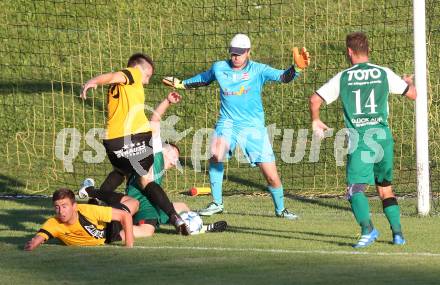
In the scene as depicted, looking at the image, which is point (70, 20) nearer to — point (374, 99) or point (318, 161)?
point (318, 161)

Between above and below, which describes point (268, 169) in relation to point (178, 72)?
below

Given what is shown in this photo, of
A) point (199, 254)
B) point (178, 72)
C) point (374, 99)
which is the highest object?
point (178, 72)

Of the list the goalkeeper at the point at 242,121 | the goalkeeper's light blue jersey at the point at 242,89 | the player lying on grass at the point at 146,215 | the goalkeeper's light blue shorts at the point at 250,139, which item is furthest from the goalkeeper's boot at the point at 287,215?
A: the player lying on grass at the point at 146,215

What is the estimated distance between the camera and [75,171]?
17.4m

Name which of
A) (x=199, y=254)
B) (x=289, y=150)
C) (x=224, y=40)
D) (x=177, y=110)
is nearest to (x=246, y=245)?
(x=199, y=254)

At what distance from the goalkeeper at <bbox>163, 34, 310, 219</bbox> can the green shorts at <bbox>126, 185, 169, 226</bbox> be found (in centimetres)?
141

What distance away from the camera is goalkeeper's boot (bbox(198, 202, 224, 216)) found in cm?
1269

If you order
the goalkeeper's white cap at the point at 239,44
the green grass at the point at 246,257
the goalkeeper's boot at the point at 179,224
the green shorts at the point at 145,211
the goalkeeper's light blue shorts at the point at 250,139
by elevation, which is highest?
the goalkeeper's white cap at the point at 239,44

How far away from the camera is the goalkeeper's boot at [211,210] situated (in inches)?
500

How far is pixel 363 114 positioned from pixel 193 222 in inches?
82.2

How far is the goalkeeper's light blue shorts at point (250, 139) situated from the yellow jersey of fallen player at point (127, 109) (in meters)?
2.00

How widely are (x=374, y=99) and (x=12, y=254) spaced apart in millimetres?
3539

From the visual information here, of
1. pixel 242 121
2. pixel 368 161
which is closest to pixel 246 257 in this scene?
pixel 368 161

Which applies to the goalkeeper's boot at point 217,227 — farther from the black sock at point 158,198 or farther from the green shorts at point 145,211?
the black sock at point 158,198
